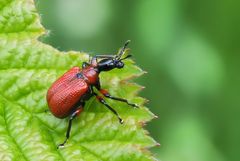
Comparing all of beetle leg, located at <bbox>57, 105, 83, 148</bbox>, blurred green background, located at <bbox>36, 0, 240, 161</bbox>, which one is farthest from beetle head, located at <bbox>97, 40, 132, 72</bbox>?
blurred green background, located at <bbox>36, 0, 240, 161</bbox>

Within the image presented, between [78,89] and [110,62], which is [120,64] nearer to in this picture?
[110,62]

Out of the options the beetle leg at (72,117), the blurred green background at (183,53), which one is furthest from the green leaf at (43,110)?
the blurred green background at (183,53)

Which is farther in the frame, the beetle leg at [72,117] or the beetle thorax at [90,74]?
the beetle thorax at [90,74]

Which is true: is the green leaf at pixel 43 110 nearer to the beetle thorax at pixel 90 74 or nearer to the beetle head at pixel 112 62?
the beetle head at pixel 112 62

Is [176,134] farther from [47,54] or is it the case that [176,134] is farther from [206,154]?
[47,54]

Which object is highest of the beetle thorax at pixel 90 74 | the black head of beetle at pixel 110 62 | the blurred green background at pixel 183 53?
the black head of beetle at pixel 110 62

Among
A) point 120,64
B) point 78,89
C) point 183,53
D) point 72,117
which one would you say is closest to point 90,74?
point 78,89

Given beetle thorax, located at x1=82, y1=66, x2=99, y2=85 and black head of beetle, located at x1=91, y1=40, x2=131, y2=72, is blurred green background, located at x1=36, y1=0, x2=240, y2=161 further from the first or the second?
black head of beetle, located at x1=91, y1=40, x2=131, y2=72
